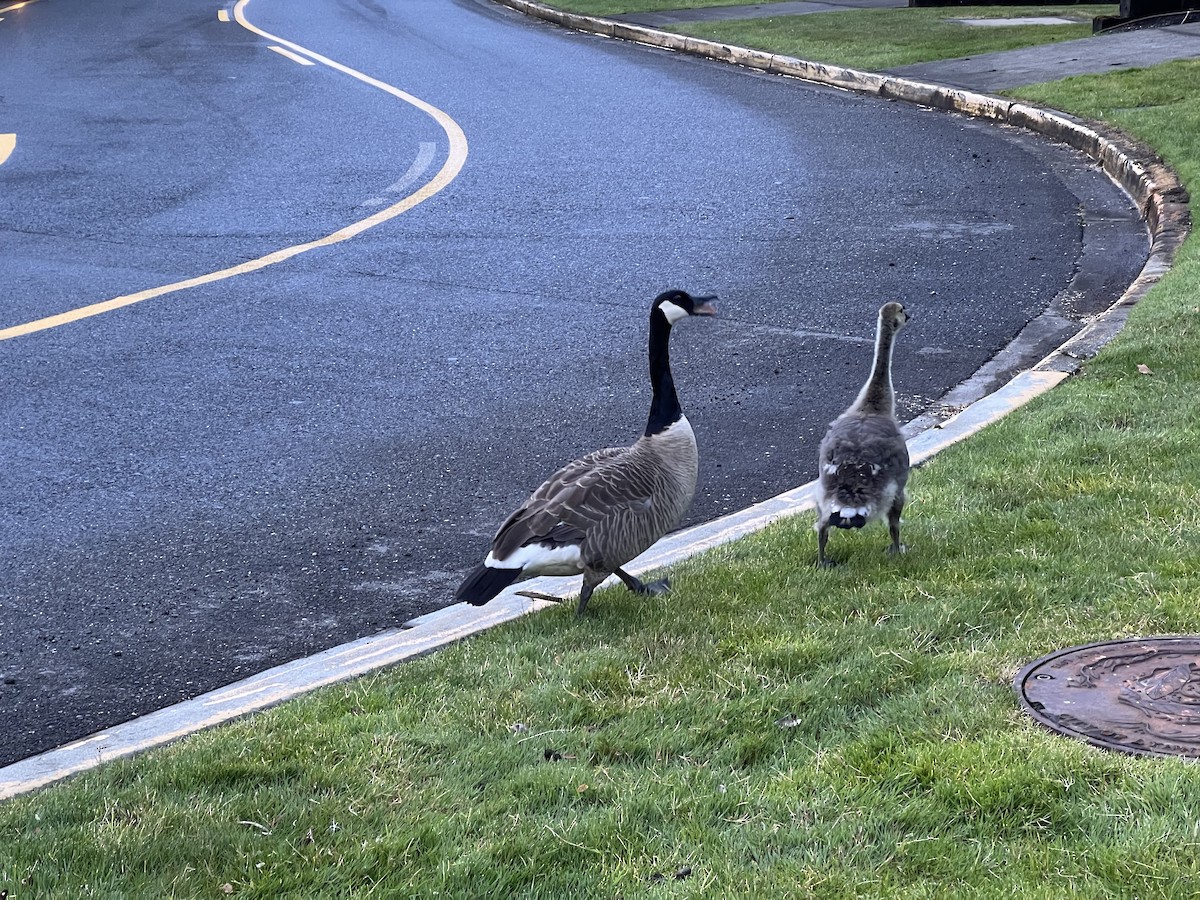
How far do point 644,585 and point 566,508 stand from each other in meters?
0.47

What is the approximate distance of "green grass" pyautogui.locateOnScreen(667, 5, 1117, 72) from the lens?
18.7m

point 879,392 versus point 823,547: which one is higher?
point 879,392

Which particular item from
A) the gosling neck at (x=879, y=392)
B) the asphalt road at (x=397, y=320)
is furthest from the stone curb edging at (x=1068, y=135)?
the gosling neck at (x=879, y=392)

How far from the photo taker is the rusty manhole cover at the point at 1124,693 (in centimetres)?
388

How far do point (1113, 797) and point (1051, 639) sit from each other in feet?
3.05

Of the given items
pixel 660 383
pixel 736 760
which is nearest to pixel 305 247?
pixel 660 383

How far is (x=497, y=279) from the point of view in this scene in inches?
380

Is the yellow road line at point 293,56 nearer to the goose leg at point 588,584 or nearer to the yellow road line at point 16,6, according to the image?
the yellow road line at point 16,6

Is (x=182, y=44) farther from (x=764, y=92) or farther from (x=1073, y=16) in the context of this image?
(x=1073, y=16)

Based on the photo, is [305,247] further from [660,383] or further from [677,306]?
[660,383]

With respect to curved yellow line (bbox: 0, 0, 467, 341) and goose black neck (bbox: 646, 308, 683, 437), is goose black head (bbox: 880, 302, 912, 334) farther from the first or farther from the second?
curved yellow line (bbox: 0, 0, 467, 341)

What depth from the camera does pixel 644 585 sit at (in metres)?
5.18

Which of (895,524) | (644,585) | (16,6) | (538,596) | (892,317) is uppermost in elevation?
(892,317)

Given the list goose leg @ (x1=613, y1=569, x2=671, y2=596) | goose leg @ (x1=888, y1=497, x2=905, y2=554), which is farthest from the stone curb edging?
goose leg @ (x1=613, y1=569, x2=671, y2=596)
